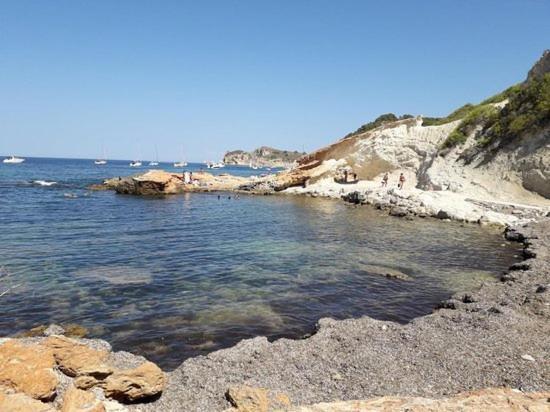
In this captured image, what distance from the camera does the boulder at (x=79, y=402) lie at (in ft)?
18.8

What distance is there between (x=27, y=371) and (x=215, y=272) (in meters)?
10.4

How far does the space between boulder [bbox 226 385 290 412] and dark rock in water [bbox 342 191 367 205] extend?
3717cm

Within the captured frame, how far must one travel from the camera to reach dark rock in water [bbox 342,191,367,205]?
43094 millimetres

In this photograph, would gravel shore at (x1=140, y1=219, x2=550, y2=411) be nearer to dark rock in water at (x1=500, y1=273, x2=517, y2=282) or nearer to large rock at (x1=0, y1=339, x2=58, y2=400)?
large rock at (x1=0, y1=339, x2=58, y2=400)

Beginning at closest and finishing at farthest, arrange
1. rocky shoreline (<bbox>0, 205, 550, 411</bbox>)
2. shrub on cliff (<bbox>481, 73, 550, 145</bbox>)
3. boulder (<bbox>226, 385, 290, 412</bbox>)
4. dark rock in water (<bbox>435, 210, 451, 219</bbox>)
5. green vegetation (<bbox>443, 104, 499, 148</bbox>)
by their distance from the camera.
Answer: boulder (<bbox>226, 385, 290, 412</bbox>)
rocky shoreline (<bbox>0, 205, 550, 411</bbox>)
dark rock in water (<bbox>435, 210, 451, 219</bbox>)
shrub on cliff (<bbox>481, 73, 550, 145</bbox>)
green vegetation (<bbox>443, 104, 499, 148</bbox>)

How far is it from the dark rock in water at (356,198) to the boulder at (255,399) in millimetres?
37170

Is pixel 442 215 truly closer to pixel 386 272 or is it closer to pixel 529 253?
pixel 529 253

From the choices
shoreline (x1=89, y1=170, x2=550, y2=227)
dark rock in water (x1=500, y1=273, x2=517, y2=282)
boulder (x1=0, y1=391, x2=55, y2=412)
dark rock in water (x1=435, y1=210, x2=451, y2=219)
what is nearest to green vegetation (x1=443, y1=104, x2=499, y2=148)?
shoreline (x1=89, y1=170, x2=550, y2=227)

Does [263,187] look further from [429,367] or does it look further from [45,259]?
[429,367]

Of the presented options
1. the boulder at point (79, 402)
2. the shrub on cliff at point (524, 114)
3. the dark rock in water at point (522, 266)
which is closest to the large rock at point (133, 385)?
the boulder at point (79, 402)

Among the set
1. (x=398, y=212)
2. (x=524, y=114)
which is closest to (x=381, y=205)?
(x=398, y=212)

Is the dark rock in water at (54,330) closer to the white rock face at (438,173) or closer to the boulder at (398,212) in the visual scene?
the boulder at (398,212)

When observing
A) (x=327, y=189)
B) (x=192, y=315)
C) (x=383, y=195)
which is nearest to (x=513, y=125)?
(x=383, y=195)

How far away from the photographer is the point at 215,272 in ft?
54.0
